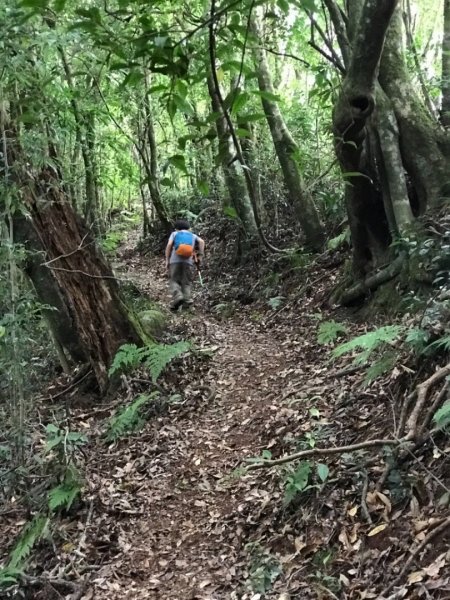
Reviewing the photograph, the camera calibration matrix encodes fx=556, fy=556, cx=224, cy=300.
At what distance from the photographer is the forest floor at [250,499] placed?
3490mm

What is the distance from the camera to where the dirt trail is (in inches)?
168

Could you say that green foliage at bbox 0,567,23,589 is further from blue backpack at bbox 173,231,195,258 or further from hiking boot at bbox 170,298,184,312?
blue backpack at bbox 173,231,195,258

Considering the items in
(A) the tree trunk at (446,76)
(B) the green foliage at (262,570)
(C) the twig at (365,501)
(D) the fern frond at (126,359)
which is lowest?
(B) the green foliage at (262,570)

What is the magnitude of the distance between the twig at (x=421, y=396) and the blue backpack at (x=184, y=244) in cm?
750

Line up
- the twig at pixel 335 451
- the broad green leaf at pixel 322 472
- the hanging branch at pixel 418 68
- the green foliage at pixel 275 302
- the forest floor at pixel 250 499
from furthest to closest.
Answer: the green foliage at pixel 275 302 < the hanging branch at pixel 418 68 < the broad green leaf at pixel 322 472 < the twig at pixel 335 451 < the forest floor at pixel 250 499

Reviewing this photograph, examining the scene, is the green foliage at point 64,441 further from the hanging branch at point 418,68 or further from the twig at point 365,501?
the hanging branch at point 418,68

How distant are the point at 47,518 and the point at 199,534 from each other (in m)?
1.53

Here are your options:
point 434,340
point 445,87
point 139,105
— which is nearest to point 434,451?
point 434,340

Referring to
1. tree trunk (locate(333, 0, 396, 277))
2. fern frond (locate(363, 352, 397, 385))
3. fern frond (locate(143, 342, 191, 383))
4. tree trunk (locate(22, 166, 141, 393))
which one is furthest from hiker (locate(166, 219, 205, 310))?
fern frond (locate(363, 352, 397, 385))

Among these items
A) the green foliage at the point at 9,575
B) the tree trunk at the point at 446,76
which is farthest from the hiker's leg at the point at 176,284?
the green foliage at the point at 9,575

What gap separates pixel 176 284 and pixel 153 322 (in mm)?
2019

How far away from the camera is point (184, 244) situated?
11.1 m

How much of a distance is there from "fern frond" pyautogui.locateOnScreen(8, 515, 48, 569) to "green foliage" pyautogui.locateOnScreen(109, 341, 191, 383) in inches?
87.3

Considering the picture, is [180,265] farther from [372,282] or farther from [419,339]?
[419,339]
